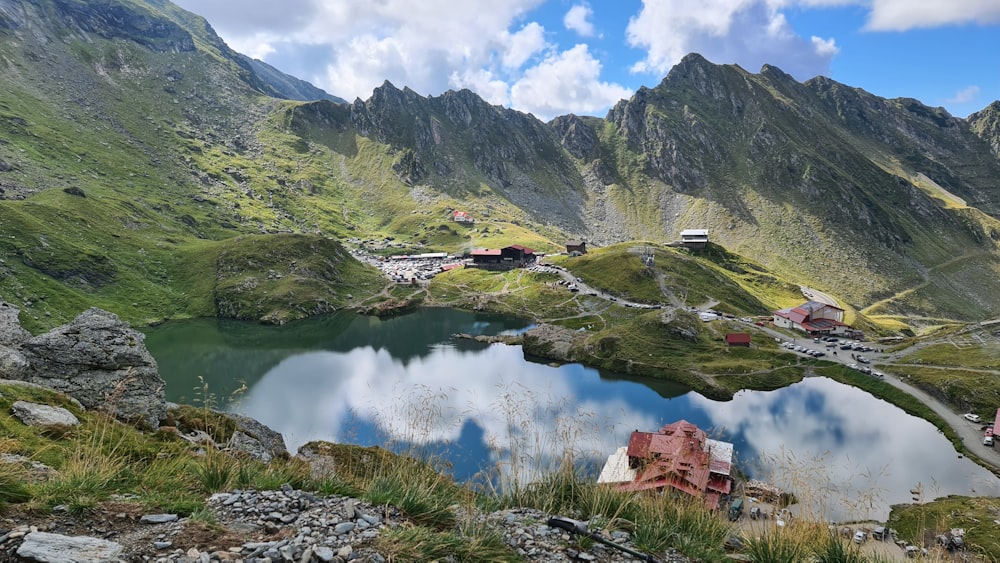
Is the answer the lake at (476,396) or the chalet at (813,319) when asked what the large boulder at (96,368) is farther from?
the chalet at (813,319)

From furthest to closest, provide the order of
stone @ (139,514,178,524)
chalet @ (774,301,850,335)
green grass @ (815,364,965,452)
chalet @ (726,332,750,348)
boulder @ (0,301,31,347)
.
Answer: chalet @ (774,301,850,335)
chalet @ (726,332,750,348)
green grass @ (815,364,965,452)
boulder @ (0,301,31,347)
stone @ (139,514,178,524)

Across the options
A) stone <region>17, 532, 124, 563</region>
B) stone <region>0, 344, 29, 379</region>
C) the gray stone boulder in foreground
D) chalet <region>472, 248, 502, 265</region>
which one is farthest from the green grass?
chalet <region>472, 248, 502, 265</region>

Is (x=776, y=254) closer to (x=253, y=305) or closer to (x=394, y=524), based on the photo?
(x=253, y=305)

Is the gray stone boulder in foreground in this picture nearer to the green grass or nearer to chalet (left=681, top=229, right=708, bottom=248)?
the green grass

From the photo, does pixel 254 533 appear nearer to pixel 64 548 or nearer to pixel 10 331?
pixel 64 548

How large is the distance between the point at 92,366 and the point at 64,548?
19.4 m

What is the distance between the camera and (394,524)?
21.2ft

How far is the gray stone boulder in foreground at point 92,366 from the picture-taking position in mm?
18016

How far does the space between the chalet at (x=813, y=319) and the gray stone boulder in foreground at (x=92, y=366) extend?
10340cm

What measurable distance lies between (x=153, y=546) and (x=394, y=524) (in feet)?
9.74

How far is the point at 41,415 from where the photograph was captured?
13508mm

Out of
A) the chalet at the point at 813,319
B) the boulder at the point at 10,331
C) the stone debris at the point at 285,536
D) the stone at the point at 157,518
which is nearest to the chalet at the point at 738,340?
the chalet at the point at 813,319

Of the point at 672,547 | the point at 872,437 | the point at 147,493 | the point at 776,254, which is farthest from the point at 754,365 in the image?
the point at 776,254

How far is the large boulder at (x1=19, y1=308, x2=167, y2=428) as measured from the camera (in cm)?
1812
